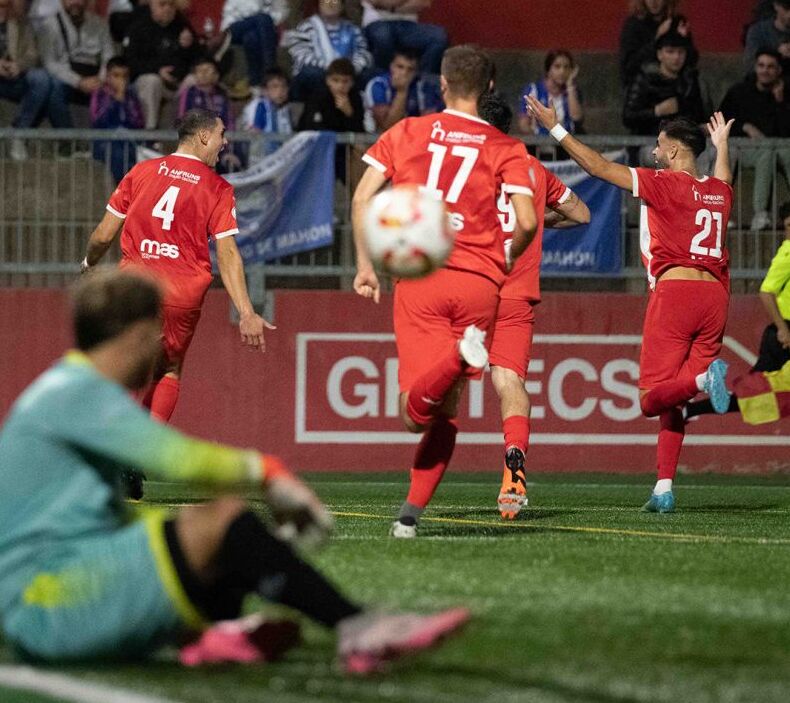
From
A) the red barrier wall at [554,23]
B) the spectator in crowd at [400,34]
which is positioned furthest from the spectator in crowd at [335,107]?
the red barrier wall at [554,23]

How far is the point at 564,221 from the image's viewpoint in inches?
442

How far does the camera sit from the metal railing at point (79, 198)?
52.7 feet

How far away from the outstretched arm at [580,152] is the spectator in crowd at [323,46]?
6.92 m

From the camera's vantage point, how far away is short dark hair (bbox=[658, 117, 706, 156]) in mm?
11523

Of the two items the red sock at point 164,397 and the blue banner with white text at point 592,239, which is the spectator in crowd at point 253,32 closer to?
the blue banner with white text at point 592,239

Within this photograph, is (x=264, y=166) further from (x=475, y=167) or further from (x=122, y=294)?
(x=122, y=294)

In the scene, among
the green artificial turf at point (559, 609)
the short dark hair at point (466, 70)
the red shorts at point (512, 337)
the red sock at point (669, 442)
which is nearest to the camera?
the green artificial turf at point (559, 609)

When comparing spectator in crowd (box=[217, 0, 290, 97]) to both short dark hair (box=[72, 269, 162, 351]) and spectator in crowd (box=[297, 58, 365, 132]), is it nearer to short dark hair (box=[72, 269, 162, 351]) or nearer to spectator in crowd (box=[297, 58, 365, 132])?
spectator in crowd (box=[297, 58, 365, 132])

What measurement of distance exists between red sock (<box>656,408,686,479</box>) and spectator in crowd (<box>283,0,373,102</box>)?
6.87 m

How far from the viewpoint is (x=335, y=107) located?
1700 centimetres

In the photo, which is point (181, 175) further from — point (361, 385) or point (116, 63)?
point (116, 63)

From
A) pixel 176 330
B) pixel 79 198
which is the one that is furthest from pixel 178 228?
pixel 79 198

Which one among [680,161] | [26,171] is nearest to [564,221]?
[680,161]

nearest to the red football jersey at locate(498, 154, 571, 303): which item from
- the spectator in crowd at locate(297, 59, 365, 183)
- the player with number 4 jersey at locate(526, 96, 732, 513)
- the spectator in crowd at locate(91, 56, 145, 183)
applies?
the player with number 4 jersey at locate(526, 96, 732, 513)
